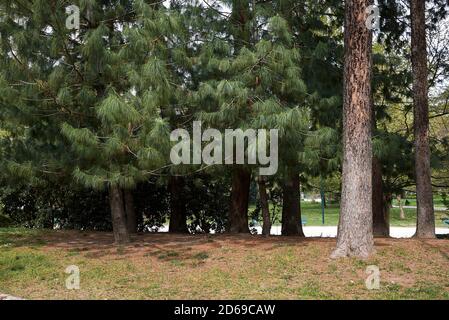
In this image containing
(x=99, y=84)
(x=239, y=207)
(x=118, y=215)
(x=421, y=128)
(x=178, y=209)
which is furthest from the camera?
(x=178, y=209)

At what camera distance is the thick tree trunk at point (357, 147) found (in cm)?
760

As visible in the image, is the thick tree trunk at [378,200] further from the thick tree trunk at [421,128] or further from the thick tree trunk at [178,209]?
the thick tree trunk at [178,209]

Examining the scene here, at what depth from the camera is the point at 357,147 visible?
25.1ft

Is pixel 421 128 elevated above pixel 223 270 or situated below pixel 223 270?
above

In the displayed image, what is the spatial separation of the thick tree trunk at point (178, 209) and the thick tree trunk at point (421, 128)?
5.93 meters

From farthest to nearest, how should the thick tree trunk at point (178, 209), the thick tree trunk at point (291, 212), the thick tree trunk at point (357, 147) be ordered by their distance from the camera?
Result: the thick tree trunk at point (178, 209)
the thick tree trunk at point (291, 212)
the thick tree trunk at point (357, 147)

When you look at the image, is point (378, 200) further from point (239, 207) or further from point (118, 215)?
point (118, 215)

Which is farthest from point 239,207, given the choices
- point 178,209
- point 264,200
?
point 178,209

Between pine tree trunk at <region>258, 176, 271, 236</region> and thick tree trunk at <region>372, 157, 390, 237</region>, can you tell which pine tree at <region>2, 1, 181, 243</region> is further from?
thick tree trunk at <region>372, 157, 390, 237</region>

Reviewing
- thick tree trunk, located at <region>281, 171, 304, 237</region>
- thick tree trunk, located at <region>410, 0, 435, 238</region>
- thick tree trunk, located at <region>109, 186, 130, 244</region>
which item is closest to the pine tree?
thick tree trunk, located at <region>109, 186, 130, 244</region>

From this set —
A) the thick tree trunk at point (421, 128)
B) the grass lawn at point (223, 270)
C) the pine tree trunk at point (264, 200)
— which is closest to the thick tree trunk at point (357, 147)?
the grass lawn at point (223, 270)

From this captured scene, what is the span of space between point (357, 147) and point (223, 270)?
107 inches

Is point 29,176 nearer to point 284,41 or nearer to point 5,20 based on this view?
point 5,20
